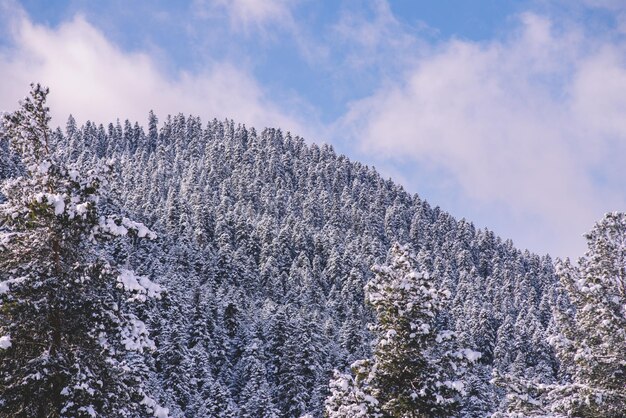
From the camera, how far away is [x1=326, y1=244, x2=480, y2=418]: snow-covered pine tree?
571 inches

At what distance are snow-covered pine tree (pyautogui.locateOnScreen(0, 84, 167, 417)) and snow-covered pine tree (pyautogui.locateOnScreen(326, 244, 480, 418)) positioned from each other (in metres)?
6.63

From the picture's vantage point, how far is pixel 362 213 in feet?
598

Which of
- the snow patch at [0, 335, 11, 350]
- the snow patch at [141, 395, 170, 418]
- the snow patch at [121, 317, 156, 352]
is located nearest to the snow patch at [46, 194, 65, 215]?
the snow patch at [0, 335, 11, 350]

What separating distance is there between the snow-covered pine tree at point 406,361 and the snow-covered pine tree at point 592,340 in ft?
5.50

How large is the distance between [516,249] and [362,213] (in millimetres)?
64161

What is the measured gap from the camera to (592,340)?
1619 centimetres

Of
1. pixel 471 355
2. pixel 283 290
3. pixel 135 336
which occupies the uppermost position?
pixel 283 290

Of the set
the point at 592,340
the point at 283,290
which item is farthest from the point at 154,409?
the point at 283,290

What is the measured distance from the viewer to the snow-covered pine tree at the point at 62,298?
969 centimetres

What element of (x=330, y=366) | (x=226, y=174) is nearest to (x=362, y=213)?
(x=226, y=174)

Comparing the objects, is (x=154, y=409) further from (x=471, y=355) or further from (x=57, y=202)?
(x=471, y=355)

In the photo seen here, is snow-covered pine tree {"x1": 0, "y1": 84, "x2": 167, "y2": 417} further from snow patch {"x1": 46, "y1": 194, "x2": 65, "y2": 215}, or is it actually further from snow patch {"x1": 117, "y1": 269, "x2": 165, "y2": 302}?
snow patch {"x1": 46, "y1": 194, "x2": 65, "y2": 215}

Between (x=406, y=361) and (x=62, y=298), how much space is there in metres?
9.80

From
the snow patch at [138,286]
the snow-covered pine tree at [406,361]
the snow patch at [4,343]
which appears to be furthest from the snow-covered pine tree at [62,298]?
the snow-covered pine tree at [406,361]
